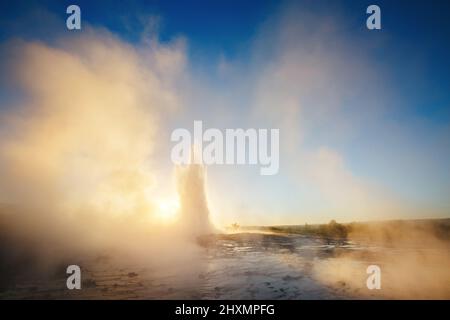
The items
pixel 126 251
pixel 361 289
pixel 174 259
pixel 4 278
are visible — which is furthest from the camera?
pixel 126 251

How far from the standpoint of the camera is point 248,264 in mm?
16875

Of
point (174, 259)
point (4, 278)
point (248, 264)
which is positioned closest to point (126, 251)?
point (174, 259)

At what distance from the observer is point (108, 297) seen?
11.8 m

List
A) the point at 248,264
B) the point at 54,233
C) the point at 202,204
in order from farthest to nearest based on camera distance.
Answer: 1. the point at 202,204
2. the point at 54,233
3. the point at 248,264

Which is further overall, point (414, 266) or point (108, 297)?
point (414, 266)

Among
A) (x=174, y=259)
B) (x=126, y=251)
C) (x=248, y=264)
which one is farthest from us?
(x=126, y=251)

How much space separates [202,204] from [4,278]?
886 inches
